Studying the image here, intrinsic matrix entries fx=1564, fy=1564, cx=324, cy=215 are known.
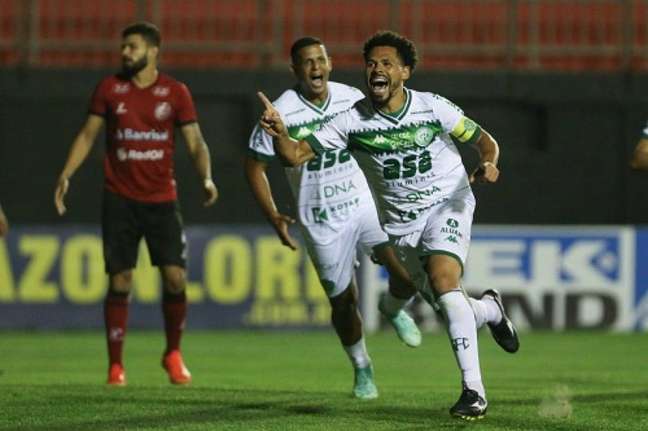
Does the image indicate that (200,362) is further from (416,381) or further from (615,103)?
(615,103)

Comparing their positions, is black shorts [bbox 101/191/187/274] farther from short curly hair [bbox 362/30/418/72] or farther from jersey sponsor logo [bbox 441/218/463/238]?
jersey sponsor logo [bbox 441/218/463/238]

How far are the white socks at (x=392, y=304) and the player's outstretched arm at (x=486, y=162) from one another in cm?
196

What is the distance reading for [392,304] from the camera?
33.2 ft

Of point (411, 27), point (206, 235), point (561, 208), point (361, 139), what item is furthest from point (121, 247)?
point (411, 27)

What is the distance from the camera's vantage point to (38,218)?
17.5 meters

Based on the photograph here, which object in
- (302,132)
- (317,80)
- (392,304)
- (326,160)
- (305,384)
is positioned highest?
(317,80)

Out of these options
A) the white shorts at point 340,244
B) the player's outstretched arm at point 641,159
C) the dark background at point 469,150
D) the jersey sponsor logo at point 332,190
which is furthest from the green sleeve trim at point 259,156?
the dark background at point 469,150

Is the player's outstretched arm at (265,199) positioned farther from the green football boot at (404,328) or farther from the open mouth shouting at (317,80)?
the green football boot at (404,328)

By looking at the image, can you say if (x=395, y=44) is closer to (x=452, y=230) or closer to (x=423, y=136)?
(x=423, y=136)

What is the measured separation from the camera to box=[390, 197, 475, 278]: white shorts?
8.18 meters

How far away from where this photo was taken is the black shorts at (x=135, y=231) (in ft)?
34.3

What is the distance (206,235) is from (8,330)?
93.1 inches

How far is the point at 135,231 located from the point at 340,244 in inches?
66.4

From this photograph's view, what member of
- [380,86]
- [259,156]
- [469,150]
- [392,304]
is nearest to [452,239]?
[380,86]
